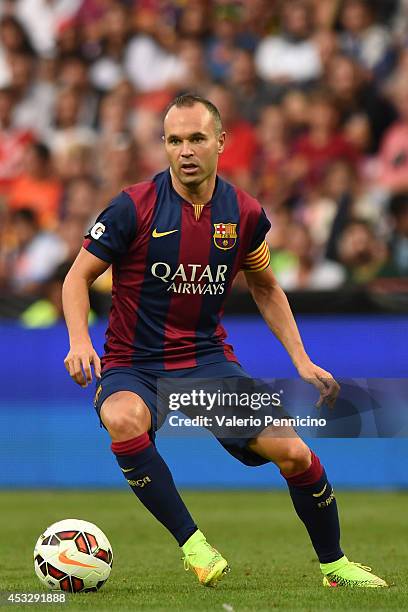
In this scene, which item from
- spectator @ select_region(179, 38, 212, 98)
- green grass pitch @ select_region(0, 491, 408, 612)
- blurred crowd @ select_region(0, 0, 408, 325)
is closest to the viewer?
green grass pitch @ select_region(0, 491, 408, 612)

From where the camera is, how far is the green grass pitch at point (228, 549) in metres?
5.18

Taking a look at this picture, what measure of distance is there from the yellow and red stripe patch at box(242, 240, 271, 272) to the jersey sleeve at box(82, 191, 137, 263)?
0.60 meters

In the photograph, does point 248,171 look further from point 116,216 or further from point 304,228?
point 116,216

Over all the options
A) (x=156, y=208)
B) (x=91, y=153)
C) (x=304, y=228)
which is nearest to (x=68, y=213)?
(x=91, y=153)

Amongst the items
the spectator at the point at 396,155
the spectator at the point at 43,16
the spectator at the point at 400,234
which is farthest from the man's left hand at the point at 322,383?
the spectator at the point at 43,16

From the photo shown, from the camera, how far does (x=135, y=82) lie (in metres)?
15.1

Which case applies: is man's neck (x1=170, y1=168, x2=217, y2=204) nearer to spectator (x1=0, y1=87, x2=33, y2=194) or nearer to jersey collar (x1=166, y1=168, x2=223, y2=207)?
jersey collar (x1=166, y1=168, x2=223, y2=207)

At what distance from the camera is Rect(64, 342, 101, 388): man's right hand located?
505 centimetres

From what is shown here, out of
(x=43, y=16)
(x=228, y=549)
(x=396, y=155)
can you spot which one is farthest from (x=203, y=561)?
(x=43, y=16)

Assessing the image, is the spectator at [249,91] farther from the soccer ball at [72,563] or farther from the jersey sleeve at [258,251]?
the soccer ball at [72,563]

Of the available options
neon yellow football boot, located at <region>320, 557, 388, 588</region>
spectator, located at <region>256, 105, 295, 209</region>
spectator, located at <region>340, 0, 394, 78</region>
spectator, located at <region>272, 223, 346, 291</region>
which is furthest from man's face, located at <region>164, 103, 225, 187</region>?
spectator, located at <region>340, 0, 394, 78</region>

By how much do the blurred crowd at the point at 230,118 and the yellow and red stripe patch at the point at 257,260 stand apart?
5.28 m

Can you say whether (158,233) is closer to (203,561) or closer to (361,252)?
(203,561)

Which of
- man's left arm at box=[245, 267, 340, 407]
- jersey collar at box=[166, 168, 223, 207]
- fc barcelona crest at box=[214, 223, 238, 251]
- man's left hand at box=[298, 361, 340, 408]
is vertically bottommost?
man's left hand at box=[298, 361, 340, 408]
